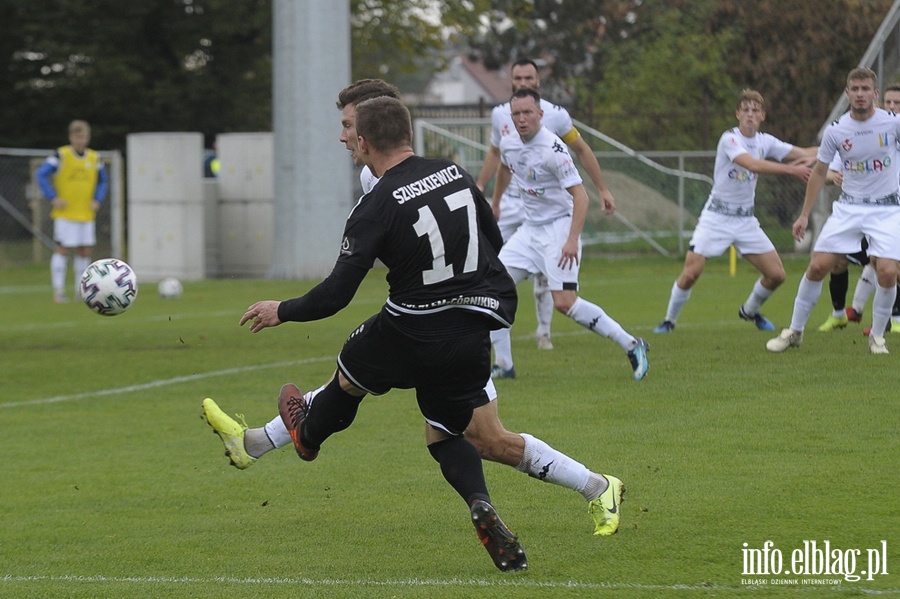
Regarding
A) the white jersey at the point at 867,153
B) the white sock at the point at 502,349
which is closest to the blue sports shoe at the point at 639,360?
the white sock at the point at 502,349

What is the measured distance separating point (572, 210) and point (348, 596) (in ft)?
20.4

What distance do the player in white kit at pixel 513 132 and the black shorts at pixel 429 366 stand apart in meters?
5.03

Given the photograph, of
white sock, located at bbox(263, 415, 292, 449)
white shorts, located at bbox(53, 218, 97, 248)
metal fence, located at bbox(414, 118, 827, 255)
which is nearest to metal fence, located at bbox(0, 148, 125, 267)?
white shorts, located at bbox(53, 218, 97, 248)

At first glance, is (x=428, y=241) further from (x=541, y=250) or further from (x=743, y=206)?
(x=743, y=206)

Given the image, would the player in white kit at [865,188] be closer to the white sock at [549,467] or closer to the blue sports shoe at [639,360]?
the blue sports shoe at [639,360]

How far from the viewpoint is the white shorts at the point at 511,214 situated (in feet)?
40.0

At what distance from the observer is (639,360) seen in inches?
406

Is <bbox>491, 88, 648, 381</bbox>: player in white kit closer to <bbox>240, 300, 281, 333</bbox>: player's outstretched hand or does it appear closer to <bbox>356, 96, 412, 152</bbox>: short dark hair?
<bbox>356, 96, 412, 152</bbox>: short dark hair

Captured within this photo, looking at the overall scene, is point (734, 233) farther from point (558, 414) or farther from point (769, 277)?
point (558, 414)

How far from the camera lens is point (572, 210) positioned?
10945 millimetres

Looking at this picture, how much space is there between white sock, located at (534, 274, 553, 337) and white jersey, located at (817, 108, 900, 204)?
2830 millimetres

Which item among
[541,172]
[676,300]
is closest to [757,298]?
[676,300]

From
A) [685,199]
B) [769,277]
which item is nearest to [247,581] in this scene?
[769,277]

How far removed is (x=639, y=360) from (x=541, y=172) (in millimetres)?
1648
